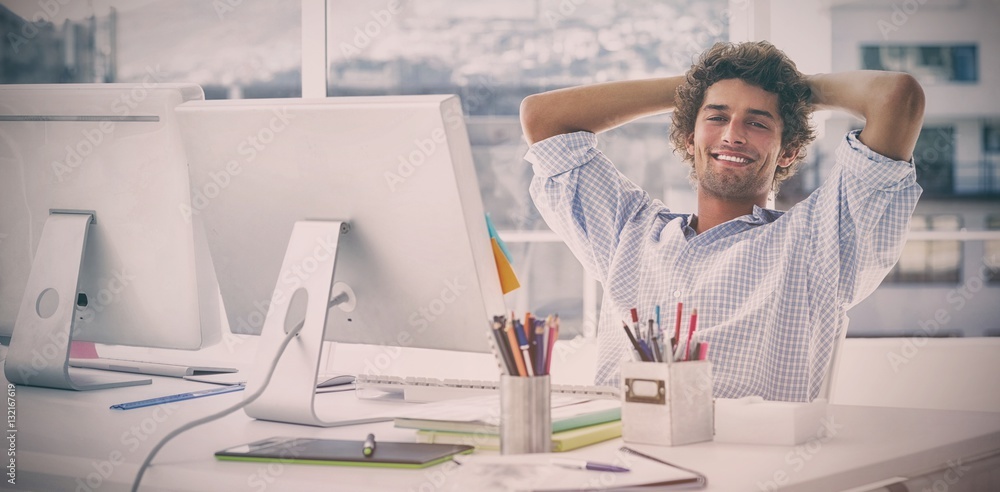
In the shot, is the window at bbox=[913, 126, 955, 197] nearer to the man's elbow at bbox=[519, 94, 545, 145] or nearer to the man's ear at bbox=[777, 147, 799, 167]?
the man's ear at bbox=[777, 147, 799, 167]

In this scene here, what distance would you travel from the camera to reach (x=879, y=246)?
167 cm

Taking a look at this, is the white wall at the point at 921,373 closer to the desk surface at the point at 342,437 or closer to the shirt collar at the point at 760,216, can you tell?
the shirt collar at the point at 760,216

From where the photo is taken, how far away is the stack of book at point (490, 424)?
3.20 feet

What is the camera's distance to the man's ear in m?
1.90

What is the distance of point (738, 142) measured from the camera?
1.76 meters

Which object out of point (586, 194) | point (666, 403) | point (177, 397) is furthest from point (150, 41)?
point (666, 403)

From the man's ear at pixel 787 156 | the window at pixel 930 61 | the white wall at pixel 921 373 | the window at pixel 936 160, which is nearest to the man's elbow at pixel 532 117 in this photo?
the man's ear at pixel 787 156

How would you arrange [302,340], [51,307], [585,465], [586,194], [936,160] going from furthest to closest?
[936,160]
[586,194]
[51,307]
[302,340]
[585,465]

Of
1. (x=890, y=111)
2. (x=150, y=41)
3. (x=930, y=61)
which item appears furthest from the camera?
(x=930, y=61)

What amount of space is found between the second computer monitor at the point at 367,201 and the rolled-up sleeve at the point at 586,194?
79 centimetres

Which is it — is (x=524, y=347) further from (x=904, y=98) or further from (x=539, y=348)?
(x=904, y=98)

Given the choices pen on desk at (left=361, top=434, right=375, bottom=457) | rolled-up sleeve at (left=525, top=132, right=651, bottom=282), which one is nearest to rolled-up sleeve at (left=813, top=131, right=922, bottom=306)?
rolled-up sleeve at (left=525, top=132, right=651, bottom=282)

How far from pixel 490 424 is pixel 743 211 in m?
1.02

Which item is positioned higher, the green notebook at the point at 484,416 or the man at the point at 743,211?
the man at the point at 743,211
